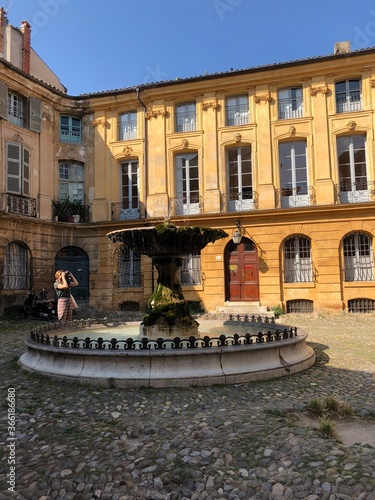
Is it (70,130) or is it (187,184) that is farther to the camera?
(70,130)

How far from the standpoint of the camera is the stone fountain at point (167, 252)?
25.5 feet

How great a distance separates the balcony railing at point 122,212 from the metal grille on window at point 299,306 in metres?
8.20

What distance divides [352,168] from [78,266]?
13.4m

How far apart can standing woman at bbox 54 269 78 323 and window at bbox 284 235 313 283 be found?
33.0 ft

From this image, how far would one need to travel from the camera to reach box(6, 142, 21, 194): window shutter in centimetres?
1729

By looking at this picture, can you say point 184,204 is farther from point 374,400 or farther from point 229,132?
point 374,400

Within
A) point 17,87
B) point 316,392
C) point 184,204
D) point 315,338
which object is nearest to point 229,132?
point 184,204

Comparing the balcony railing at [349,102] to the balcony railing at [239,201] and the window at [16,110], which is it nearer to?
the balcony railing at [239,201]

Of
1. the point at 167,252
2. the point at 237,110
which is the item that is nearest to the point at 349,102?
the point at 237,110

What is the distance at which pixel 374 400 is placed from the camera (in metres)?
5.32

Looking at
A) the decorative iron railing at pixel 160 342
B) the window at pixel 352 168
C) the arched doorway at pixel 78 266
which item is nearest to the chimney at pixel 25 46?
the arched doorway at pixel 78 266

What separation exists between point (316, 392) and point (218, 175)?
13.9 meters

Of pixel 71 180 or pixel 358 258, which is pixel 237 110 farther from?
pixel 71 180

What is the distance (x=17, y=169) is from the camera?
57.7ft
